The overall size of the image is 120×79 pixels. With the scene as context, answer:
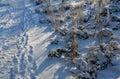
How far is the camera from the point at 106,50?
19.5 ft

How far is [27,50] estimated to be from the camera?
22.2 feet

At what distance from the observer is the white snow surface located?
18.7ft

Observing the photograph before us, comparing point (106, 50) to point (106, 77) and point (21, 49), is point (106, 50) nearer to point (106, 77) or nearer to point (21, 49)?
point (106, 77)

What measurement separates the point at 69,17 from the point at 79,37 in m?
1.36

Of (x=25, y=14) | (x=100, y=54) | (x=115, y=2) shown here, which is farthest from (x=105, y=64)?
(x=25, y=14)

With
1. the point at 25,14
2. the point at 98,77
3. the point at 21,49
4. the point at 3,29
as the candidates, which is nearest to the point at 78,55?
the point at 98,77

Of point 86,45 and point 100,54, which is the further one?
point 86,45

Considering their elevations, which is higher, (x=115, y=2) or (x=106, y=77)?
(x=115, y=2)

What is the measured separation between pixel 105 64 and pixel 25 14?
4243 mm

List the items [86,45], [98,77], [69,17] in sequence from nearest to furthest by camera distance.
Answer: [98,77]
[86,45]
[69,17]

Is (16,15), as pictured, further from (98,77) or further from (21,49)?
(98,77)

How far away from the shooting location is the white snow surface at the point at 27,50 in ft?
18.7

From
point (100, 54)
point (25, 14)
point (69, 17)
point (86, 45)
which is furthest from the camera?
point (25, 14)

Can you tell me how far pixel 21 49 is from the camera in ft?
22.6
